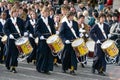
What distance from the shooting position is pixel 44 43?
49.5 ft

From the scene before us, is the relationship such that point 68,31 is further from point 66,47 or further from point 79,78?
point 79,78

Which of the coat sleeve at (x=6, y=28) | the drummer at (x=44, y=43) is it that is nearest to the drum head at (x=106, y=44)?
the drummer at (x=44, y=43)

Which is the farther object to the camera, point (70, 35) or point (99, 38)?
point (99, 38)

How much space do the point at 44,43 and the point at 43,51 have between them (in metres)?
0.23

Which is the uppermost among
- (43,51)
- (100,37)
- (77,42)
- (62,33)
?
(62,33)

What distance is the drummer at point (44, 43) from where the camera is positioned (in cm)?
1509

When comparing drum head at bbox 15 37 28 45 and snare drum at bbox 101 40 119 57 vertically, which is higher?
drum head at bbox 15 37 28 45

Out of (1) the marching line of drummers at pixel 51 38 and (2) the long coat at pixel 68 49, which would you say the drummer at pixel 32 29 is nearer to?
(1) the marching line of drummers at pixel 51 38

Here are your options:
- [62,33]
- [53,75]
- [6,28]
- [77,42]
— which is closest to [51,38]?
[62,33]

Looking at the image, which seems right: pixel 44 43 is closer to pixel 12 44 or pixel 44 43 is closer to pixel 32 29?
pixel 12 44

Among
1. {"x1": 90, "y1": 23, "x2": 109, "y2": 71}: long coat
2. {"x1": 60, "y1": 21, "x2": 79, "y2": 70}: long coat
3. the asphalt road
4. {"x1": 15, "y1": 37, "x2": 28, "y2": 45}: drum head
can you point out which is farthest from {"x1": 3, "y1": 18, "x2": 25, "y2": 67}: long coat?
{"x1": 90, "y1": 23, "x2": 109, "y2": 71}: long coat

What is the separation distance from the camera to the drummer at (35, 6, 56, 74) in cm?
1509

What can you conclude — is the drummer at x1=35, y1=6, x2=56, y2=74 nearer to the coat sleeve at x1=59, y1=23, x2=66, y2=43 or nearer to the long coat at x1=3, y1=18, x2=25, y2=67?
the coat sleeve at x1=59, y1=23, x2=66, y2=43

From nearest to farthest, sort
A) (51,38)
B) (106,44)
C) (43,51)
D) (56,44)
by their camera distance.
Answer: (56,44) < (106,44) < (51,38) < (43,51)
